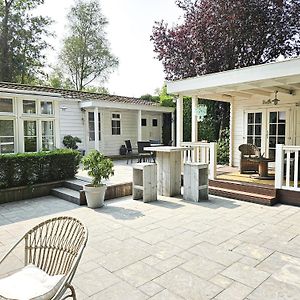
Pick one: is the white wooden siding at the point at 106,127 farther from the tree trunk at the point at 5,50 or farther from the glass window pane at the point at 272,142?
the tree trunk at the point at 5,50

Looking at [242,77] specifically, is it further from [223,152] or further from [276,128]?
[223,152]

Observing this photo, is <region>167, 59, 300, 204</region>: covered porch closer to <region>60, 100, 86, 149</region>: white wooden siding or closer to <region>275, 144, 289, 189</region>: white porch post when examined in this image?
<region>275, 144, 289, 189</region>: white porch post

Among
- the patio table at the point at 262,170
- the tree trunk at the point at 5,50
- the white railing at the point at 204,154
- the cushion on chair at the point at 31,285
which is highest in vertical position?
the tree trunk at the point at 5,50

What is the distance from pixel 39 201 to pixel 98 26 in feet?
60.4

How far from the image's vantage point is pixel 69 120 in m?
11.5

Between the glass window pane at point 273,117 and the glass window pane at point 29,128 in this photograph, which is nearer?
the glass window pane at point 273,117

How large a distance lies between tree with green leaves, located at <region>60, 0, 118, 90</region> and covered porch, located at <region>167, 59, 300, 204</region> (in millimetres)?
15644

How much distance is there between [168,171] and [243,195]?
1.68 meters

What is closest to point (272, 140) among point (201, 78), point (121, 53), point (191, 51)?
point (201, 78)

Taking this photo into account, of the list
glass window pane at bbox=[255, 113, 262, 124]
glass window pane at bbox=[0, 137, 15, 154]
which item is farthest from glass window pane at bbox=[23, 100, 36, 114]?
glass window pane at bbox=[255, 113, 262, 124]

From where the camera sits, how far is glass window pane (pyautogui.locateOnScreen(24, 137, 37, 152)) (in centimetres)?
899

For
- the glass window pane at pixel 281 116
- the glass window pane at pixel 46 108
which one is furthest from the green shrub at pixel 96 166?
the glass window pane at pixel 281 116

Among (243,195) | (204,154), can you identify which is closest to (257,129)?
(204,154)

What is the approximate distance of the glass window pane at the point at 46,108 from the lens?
9.37m
